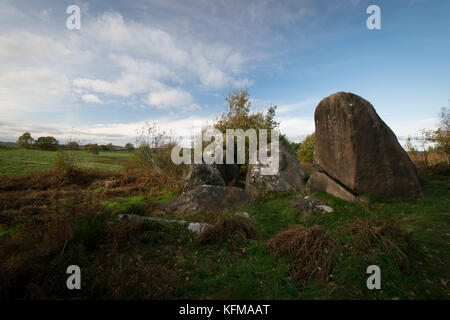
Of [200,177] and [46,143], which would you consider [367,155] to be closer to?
[200,177]

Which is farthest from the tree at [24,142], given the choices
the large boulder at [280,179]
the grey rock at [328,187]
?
the grey rock at [328,187]

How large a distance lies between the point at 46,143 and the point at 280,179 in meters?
30.8

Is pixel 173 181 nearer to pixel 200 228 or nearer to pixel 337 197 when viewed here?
pixel 200 228

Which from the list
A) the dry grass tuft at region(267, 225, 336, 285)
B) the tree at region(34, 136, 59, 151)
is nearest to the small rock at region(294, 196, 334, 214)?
the dry grass tuft at region(267, 225, 336, 285)

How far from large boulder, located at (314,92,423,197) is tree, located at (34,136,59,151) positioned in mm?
31824

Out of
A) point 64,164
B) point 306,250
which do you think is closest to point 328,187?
point 306,250

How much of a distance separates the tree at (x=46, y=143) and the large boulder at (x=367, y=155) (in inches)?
1253

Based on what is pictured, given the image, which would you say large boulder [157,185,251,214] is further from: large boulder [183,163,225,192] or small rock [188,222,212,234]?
small rock [188,222,212,234]

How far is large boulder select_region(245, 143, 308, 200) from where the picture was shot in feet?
34.1

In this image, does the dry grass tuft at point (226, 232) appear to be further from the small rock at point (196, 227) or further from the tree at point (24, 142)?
the tree at point (24, 142)

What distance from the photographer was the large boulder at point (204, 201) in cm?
810
